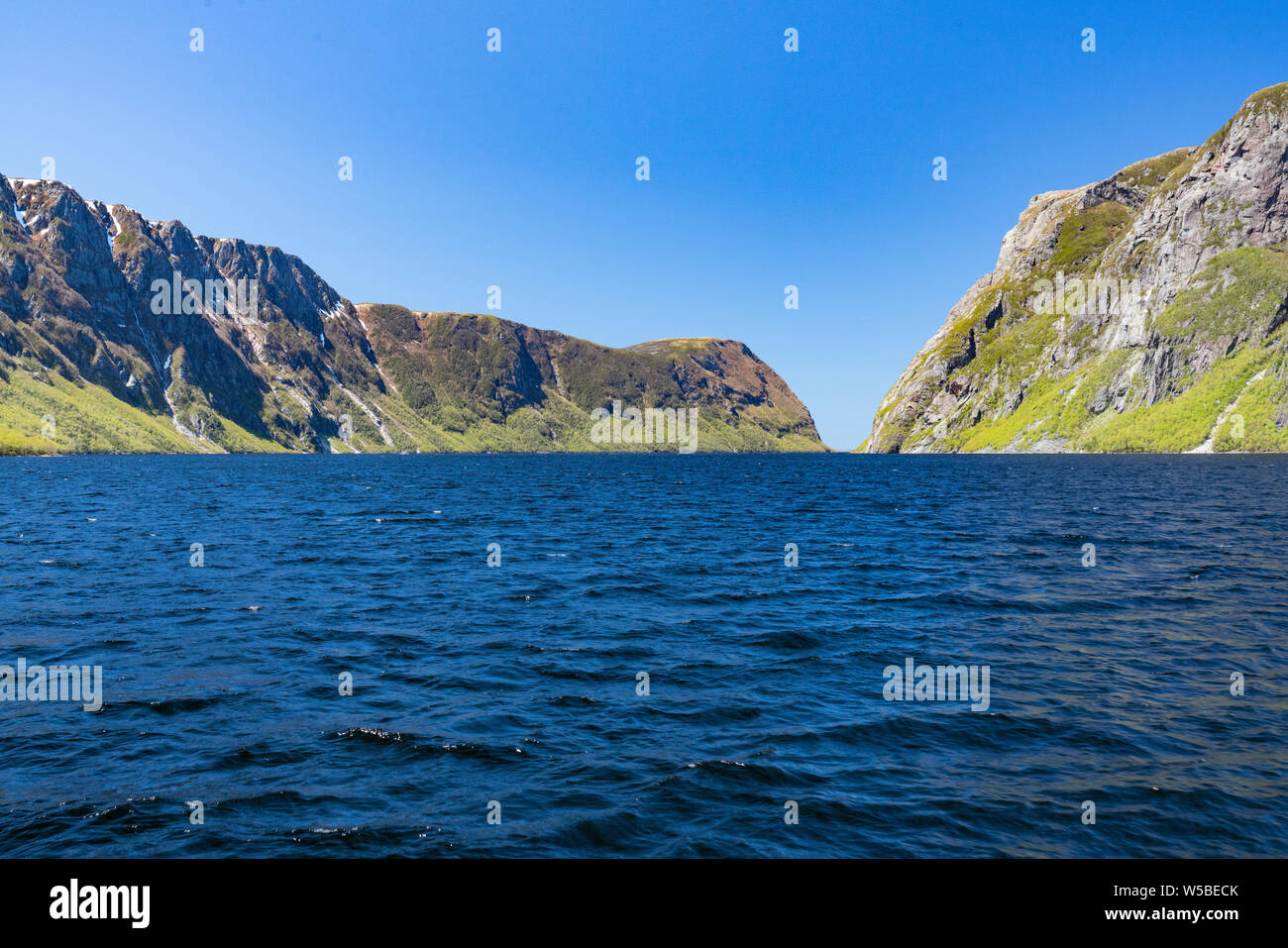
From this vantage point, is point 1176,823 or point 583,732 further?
point 583,732

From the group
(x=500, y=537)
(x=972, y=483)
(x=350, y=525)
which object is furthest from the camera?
(x=972, y=483)

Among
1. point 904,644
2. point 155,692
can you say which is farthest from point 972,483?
point 155,692

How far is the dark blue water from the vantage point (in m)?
12.4

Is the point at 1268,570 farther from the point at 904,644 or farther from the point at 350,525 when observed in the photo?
the point at 350,525

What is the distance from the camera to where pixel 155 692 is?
19.0 meters

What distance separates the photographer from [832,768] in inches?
587

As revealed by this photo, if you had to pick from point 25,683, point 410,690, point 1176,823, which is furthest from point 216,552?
point 1176,823

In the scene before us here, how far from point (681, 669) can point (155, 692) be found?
1496cm

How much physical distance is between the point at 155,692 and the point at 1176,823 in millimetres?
24036

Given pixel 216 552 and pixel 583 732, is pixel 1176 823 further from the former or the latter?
pixel 216 552

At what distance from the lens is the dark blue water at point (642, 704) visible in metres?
12.4

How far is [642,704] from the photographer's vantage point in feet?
61.8
